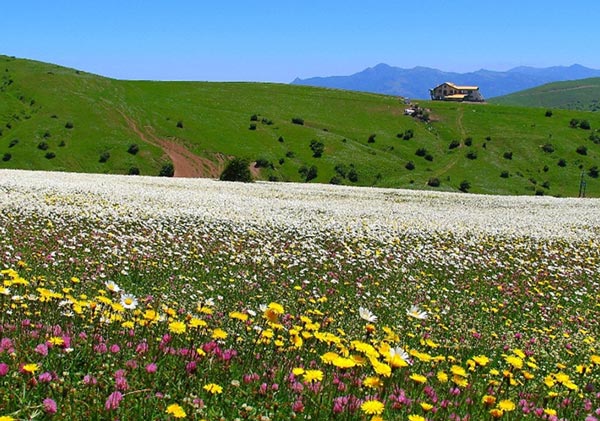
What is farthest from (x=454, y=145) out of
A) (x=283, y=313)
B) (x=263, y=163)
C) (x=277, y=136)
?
(x=283, y=313)

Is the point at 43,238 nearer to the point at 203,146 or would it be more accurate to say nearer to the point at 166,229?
the point at 166,229

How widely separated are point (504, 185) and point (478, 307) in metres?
110

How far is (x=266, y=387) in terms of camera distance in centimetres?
485

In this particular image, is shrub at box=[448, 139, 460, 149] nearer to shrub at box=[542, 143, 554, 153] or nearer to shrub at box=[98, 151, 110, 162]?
shrub at box=[542, 143, 554, 153]

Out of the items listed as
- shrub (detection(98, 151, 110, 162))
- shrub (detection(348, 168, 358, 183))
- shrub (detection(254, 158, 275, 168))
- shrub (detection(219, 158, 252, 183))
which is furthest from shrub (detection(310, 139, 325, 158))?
shrub (detection(219, 158, 252, 183))

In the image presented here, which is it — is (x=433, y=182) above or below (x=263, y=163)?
below

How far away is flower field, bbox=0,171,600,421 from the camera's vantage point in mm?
4602

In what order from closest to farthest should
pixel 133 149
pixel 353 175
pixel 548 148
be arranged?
pixel 133 149 < pixel 353 175 < pixel 548 148

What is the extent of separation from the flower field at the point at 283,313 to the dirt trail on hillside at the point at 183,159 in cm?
7996

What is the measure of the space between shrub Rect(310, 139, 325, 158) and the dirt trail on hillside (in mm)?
19482

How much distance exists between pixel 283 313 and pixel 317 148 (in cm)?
11629

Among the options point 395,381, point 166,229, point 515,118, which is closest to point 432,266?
point 166,229

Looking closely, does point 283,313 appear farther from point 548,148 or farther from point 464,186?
point 548,148

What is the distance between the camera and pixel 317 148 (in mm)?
123938
